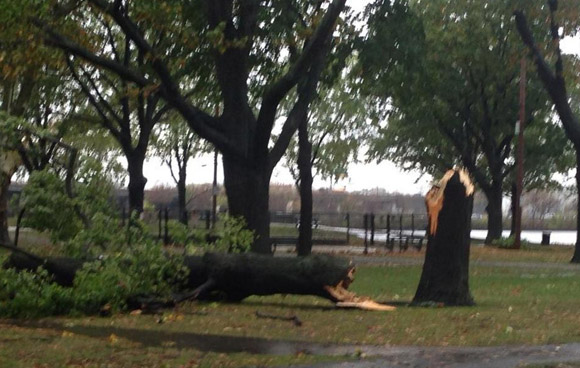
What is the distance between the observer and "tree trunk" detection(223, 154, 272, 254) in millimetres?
20422

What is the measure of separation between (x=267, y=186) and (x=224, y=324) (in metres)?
7.75

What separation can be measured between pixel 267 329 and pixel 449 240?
3709 millimetres

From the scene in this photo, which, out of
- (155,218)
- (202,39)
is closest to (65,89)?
(155,218)

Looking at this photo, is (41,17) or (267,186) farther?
(267,186)

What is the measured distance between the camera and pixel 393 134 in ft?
160

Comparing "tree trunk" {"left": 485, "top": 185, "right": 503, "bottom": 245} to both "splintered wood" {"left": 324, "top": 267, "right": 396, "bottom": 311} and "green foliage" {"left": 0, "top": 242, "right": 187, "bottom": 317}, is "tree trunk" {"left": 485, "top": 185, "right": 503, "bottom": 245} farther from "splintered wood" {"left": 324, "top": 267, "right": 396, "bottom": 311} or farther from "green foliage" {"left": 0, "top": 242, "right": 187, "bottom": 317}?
"green foliage" {"left": 0, "top": 242, "right": 187, "bottom": 317}

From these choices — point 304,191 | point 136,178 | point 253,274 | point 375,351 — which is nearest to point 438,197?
point 253,274

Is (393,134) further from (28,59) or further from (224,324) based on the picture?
(224,324)

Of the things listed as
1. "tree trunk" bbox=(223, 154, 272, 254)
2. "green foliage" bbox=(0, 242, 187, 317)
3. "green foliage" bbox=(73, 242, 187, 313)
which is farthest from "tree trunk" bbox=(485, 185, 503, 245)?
"green foliage" bbox=(0, 242, 187, 317)

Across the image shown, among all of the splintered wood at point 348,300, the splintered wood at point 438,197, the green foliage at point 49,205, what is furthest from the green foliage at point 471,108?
the green foliage at point 49,205

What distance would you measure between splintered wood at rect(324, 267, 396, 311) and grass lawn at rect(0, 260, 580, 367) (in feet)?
0.55

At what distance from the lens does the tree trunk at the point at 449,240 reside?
15.1 meters

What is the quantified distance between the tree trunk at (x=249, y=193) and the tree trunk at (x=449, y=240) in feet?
18.8

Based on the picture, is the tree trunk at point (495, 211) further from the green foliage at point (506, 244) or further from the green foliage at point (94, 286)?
the green foliage at point (94, 286)
